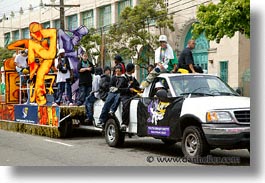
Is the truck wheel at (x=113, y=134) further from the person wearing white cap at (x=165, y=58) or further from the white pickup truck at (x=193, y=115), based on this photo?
the person wearing white cap at (x=165, y=58)

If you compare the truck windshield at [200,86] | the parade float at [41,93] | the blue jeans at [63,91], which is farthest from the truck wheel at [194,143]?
the blue jeans at [63,91]

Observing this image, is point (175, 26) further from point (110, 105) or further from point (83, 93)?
point (110, 105)

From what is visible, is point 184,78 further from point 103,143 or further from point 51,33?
point 51,33

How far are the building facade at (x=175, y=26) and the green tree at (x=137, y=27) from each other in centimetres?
49

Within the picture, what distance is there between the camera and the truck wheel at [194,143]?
8898 mm

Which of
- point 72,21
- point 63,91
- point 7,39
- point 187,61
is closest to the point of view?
point 187,61

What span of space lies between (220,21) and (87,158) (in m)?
7.57

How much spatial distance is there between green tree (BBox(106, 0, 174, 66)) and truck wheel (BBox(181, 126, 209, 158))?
18568 mm

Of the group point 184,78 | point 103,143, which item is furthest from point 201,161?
point 103,143

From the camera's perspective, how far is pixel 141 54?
2711cm

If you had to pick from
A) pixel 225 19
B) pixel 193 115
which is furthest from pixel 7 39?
pixel 193 115

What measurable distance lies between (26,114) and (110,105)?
4293mm

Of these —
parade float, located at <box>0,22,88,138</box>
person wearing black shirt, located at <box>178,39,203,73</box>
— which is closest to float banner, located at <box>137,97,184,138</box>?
person wearing black shirt, located at <box>178,39,203,73</box>

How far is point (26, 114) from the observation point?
1508cm
